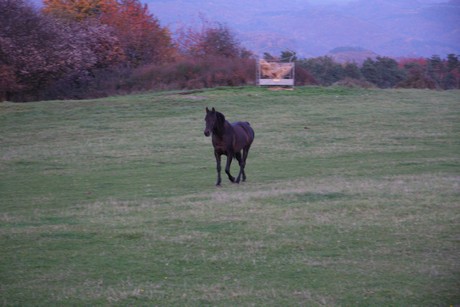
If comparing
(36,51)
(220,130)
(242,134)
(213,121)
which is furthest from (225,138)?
(36,51)

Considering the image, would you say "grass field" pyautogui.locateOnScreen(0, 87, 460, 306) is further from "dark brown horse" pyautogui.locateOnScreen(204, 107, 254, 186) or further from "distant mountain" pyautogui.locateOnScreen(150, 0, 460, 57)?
"distant mountain" pyautogui.locateOnScreen(150, 0, 460, 57)

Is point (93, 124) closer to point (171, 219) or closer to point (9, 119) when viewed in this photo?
point (9, 119)

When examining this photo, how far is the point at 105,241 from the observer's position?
9234 millimetres

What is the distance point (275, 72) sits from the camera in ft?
130

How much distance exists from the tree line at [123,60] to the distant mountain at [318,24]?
79.5 ft

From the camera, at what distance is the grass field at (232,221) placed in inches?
276

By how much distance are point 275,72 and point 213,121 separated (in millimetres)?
25016

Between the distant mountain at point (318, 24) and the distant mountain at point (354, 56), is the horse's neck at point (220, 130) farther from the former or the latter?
the distant mountain at point (318, 24)

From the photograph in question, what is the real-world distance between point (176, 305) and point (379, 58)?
46.9m

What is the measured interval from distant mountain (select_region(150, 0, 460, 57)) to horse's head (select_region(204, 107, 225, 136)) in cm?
5885

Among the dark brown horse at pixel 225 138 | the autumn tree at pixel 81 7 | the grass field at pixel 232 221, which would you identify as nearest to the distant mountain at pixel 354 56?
the autumn tree at pixel 81 7

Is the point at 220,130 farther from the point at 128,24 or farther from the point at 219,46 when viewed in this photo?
the point at 128,24

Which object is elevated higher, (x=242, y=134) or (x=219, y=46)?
(x=219, y=46)

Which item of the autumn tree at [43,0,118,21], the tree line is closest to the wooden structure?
the tree line
